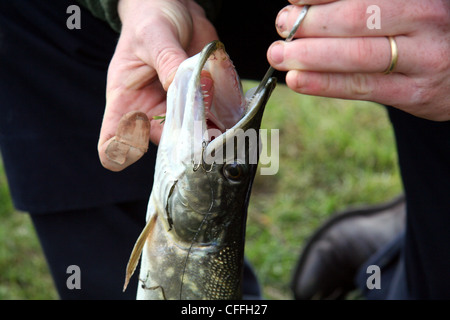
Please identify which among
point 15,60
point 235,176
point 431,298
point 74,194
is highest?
point 15,60

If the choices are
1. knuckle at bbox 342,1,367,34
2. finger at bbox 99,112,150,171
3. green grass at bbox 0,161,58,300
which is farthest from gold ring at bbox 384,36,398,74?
green grass at bbox 0,161,58,300

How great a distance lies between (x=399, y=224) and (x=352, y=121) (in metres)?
1.16

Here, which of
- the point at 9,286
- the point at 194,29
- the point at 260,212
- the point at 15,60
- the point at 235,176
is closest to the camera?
the point at 235,176

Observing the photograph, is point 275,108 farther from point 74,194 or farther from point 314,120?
point 74,194

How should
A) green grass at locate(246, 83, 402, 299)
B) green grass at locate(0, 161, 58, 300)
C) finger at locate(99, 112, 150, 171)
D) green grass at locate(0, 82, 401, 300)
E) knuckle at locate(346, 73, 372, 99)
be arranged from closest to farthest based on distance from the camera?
knuckle at locate(346, 73, 372, 99) < finger at locate(99, 112, 150, 171) < green grass at locate(0, 161, 58, 300) < green grass at locate(0, 82, 401, 300) < green grass at locate(246, 83, 402, 299)

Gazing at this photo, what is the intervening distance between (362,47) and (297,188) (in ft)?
8.52

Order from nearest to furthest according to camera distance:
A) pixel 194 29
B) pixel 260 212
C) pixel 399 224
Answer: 1. pixel 194 29
2. pixel 399 224
3. pixel 260 212

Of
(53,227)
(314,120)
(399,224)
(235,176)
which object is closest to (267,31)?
(235,176)

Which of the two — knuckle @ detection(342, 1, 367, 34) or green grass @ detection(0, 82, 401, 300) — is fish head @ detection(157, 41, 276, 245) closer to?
knuckle @ detection(342, 1, 367, 34)

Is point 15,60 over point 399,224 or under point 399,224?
over

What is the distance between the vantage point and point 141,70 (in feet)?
5.82

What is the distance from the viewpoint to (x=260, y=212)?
379 cm

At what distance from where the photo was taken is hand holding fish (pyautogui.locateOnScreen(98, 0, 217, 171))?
1.62m
